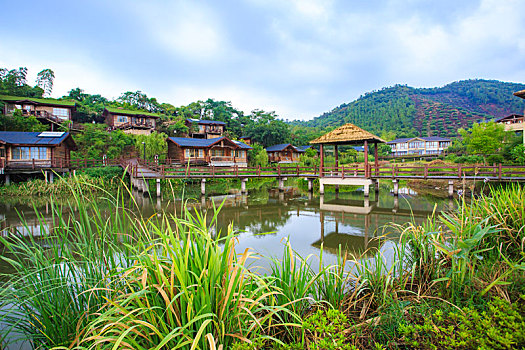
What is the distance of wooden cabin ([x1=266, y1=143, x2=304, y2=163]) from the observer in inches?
1382

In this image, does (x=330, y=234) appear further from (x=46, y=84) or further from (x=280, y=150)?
(x=46, y=84)

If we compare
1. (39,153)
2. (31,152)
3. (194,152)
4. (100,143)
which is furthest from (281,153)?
(31,152)

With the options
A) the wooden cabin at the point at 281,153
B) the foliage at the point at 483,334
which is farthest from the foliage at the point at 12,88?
the foliage at the point at 483,334

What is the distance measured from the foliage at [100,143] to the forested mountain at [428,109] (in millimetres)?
51793

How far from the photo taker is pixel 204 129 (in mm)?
37469

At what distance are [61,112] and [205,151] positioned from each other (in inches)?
692

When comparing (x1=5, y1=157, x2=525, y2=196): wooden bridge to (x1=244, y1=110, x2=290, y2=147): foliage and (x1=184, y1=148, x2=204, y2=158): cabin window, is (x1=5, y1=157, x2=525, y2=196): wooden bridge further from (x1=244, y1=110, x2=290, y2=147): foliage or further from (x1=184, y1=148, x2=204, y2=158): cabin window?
(x1=244, y1=110, x2=290, y2=147): foliage

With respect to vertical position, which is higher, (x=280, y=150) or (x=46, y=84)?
(x=46, y=84)

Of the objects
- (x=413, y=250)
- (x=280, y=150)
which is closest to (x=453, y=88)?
Result: (x=280, y=150)

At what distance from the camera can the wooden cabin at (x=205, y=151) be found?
85.7ft

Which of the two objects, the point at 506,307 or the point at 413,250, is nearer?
the point at 506,307

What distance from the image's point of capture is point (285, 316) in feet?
6.38

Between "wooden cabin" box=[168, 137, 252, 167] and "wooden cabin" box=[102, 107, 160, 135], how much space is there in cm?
746

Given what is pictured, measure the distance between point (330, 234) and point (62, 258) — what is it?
6.58 metres
